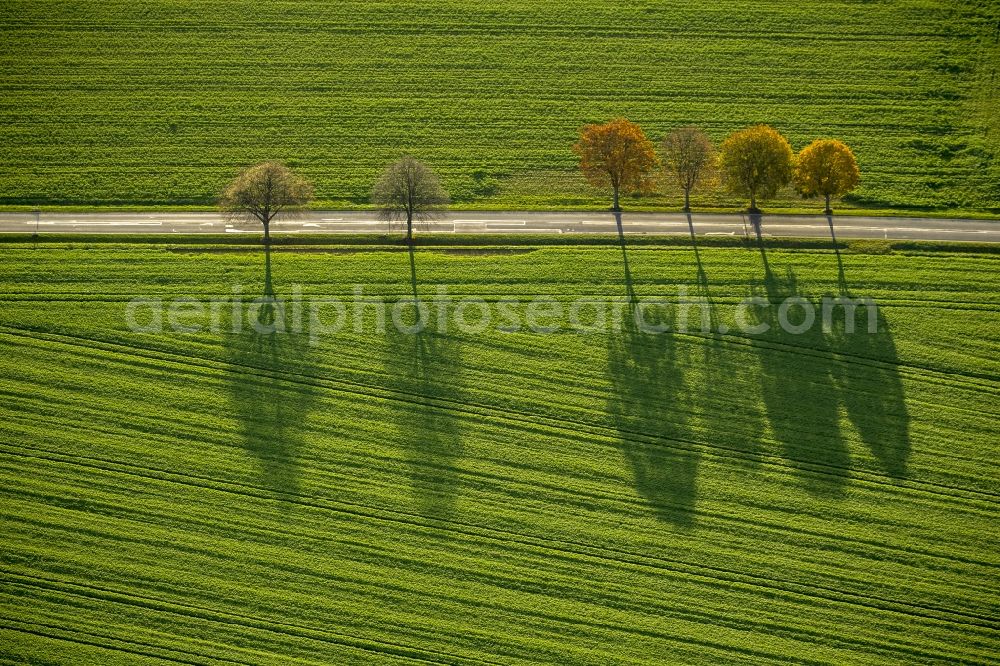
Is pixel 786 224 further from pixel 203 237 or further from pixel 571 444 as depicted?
pixel 203 237

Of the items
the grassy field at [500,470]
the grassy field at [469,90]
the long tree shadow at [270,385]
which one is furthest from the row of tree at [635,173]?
the long tree shadow at [270,385]

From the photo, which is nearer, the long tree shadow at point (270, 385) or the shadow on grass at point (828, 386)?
the long tree shadow at point (270, 385)

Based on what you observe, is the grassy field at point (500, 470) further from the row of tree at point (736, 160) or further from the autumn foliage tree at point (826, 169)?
the row of tree at point (736, 160)

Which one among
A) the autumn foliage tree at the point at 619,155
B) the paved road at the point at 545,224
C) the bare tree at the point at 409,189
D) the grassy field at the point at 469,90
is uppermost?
the grassy field at the point at 469,90

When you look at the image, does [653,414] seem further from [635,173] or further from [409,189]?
[409,189]

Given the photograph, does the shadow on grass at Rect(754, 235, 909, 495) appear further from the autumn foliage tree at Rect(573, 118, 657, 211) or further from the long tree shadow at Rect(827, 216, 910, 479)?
the autumn foliage tree at Rect(573, 118, 657, 211)

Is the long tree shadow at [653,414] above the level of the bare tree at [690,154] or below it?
below

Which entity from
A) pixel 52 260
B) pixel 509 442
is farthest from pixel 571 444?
pixel 52 260
